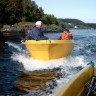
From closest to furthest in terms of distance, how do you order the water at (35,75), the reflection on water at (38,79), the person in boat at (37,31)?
the water at (35,75), the reflection on water at (38,79), the person in boat at (37,31)

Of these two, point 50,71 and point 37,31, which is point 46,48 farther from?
point 50,71

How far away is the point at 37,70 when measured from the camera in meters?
13.6

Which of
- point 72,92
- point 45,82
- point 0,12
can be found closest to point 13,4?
point 0,12

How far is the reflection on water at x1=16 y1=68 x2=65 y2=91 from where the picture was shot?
10438 millimetres

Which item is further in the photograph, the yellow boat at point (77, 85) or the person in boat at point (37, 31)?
the person in boat at point (37, 31)

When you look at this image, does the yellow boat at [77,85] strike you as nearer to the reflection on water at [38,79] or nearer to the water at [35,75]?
the water at [35,75]

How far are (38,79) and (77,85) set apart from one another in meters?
5.30

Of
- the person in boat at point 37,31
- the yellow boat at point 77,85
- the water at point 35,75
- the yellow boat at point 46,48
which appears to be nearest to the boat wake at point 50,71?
the water at point 35,75

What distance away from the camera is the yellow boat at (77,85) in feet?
18.4

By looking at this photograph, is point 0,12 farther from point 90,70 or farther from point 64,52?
point 90,70

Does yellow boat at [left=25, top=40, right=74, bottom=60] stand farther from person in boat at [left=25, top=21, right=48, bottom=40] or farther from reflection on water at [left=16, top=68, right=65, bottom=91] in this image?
reflection on water at [left=16, top=68, right=65, bottom=91]

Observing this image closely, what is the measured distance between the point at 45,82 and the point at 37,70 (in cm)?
252

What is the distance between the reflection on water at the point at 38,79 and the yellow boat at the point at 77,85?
8.94 ft

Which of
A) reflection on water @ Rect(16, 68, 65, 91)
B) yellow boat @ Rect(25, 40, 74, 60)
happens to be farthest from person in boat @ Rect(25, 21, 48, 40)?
reflection on water @ Rect(16, 68, 65, 91)
